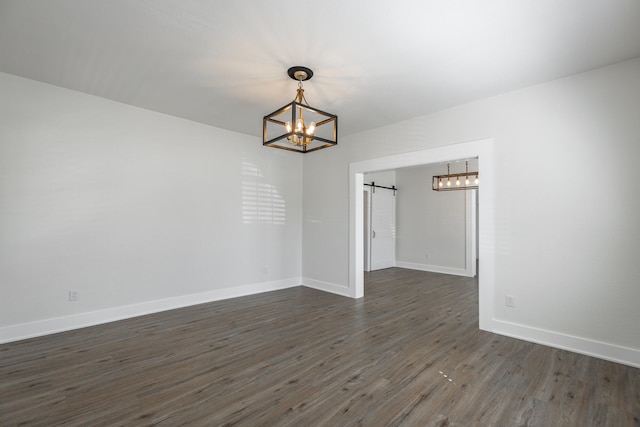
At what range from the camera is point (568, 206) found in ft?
9.72

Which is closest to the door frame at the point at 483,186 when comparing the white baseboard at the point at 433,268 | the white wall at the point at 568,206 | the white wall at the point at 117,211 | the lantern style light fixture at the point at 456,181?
the white wall at the point at 568,206

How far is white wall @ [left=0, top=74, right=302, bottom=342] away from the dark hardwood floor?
0.47 metres

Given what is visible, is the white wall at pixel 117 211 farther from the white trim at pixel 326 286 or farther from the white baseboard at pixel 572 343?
the white baseboard at pixel 572 343

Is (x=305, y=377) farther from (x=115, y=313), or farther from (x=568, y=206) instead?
(x=568, y=206)

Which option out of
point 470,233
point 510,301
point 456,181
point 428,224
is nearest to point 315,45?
point 510,301

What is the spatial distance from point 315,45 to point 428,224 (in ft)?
19.7

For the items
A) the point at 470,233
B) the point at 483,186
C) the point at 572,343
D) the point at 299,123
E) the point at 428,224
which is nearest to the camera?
the point at 299,123

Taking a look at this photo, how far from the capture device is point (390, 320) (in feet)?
12.4

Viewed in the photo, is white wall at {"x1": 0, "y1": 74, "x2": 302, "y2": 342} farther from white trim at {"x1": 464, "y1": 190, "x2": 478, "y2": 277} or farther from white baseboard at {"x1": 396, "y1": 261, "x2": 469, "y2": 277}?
white trim at {"x1": 464, "y1": 190, "x2": 478, "y2": 277}

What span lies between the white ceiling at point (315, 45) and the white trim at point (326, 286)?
304 centimetres

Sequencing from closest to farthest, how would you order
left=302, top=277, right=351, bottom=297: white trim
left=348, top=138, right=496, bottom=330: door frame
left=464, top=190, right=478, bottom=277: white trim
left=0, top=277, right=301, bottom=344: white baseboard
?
1. left=0, top=277, right=301, bottom=344: white baseboard
2. left=348, top=138, right=496, bottom=330: door frame
3. left=302, top=277, right=351, bottom=297: white trim
4. left=464, top=190, right=478, bottom=277: white trim

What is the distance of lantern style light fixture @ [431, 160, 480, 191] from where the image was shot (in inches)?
252

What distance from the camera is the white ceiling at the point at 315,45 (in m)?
2.09

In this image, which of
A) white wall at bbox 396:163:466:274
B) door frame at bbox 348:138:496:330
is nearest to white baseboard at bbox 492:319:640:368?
door frame at bbox 348:138:496:330
